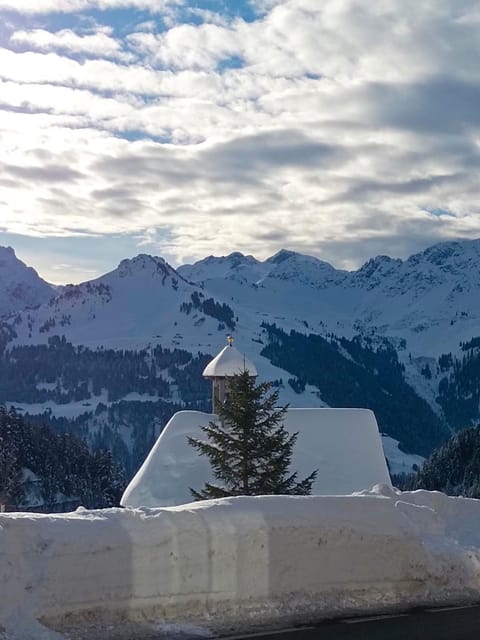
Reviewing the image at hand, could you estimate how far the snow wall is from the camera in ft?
102

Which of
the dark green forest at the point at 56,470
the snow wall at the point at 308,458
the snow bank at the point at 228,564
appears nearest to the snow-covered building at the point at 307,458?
the snow wall at the point at 308,458

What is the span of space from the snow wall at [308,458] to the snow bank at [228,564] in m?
16.3

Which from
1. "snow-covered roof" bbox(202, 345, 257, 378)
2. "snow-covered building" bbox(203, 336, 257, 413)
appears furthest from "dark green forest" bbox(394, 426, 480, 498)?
"snow-covered building" bbox(203, 336, 257, 413)

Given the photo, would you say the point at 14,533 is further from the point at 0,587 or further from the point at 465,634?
the point at 465,634

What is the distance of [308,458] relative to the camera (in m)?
32.0

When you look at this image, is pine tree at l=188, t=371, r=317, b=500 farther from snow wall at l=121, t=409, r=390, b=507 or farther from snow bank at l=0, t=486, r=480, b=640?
snow bank at l=0, t=486, r=480, b=640

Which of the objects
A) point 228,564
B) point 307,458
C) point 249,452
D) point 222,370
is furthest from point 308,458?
point 228,564

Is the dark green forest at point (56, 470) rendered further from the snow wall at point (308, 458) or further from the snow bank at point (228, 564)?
the snow bank at point (228, 564)

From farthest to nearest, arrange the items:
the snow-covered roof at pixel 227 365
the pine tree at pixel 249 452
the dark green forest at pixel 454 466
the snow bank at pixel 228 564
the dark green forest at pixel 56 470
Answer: the dark green forest at pixel 454 466, the dark green forest at pixel 56 470, the snow-covered roof at pixel 227 365, the pine tree at pixel 249 452, the snow bank at pixel 228 564

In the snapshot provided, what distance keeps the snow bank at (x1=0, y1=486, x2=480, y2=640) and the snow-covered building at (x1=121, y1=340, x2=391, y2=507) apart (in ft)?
53.5

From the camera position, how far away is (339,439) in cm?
3300

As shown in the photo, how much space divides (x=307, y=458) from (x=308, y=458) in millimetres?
44

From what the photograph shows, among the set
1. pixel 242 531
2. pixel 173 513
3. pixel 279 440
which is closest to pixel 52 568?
pixel 173 513

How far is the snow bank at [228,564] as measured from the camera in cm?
1149
